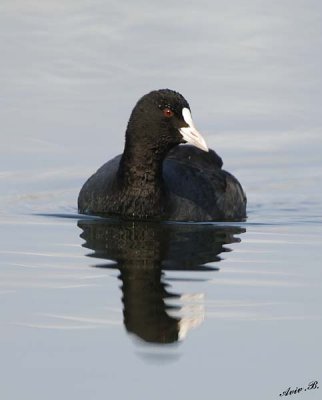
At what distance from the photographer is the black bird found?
11836 millimetres

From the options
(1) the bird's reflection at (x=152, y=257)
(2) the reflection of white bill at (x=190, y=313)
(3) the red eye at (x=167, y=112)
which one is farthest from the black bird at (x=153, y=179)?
(2) the reflection of white bill at (x=190, y=313)

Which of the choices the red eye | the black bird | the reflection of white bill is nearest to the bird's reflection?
the reflection of white bill

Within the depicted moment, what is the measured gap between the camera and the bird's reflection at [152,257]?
25.8 feet

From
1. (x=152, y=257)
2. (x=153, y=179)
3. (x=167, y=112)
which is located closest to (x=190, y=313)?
(x=152, y=257)

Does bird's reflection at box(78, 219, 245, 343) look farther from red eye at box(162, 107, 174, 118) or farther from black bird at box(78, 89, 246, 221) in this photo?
red eye at box(162, 107, 174, 118)

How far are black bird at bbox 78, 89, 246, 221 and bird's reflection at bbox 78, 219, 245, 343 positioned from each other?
281 millimetres

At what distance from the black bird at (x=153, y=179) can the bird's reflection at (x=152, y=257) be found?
28cm

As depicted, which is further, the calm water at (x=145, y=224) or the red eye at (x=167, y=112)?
the red eye at (x=167, y=112)

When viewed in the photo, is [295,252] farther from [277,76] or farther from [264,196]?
[277,76]

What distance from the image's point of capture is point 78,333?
762cm

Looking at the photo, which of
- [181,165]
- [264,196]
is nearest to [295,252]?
[181,165]

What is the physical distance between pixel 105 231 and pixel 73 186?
101 inches

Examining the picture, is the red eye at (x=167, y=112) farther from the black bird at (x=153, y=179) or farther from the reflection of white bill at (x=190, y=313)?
the reflection of white bill at (x=190, y=313)

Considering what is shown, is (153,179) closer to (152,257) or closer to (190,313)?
(152,257)
